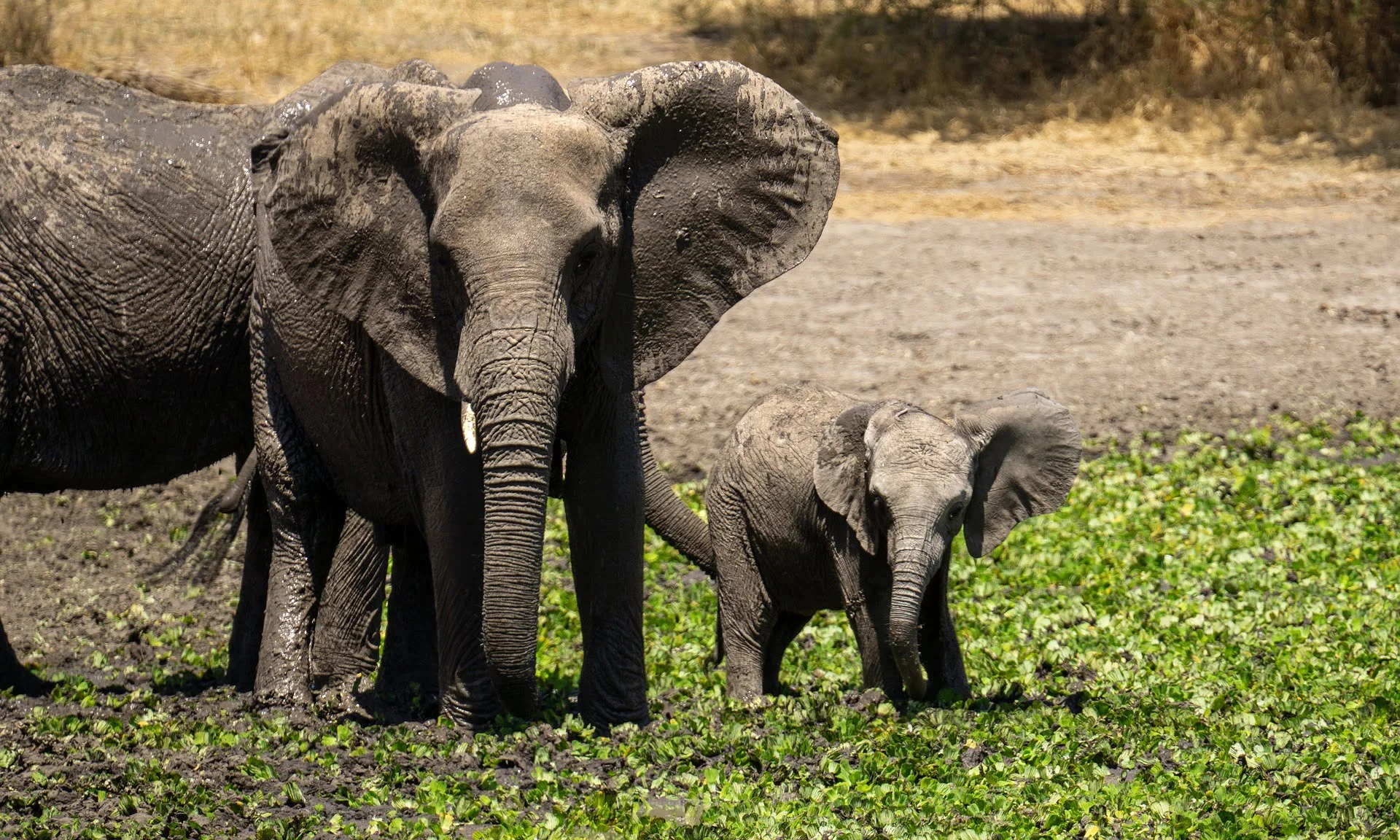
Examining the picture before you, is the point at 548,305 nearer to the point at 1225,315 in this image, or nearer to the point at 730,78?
the point at 730,78

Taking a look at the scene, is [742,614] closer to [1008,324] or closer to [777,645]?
[777,645]

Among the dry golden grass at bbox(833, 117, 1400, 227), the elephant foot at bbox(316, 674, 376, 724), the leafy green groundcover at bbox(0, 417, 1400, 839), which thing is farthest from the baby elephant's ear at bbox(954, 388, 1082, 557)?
the dry golden grass at bbox(833, 117, 1400, 227)

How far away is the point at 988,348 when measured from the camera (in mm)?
13961

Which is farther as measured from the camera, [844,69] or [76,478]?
[844,69]

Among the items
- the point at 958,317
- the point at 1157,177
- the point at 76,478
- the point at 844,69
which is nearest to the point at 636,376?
the point at 76,478

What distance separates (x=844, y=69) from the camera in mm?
21141

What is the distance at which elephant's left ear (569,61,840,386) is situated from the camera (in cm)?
592

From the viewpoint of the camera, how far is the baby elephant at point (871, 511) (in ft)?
22.8

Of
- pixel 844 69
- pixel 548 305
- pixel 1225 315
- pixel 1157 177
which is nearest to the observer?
pixel 548 305

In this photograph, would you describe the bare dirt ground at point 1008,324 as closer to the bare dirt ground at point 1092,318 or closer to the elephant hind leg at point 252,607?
the bare dirt ground at point 1092,318

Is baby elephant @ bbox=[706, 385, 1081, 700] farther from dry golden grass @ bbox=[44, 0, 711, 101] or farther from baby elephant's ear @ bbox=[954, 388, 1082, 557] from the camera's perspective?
dry golden grass @ bbox=[44, 0, 711, 101]

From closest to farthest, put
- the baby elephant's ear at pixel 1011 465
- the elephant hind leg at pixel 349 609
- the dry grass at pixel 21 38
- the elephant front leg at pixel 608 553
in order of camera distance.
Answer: the elephant front leg at pixel 608 553 < the elephant hind leg at pixel 349 609 < the baby elephant's ear at pixel 1011 465 < the dry grass at pixel 21 38

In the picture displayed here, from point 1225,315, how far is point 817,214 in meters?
8.94

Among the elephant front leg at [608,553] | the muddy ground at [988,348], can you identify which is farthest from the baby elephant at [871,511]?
the muddy ground at [988,348]
